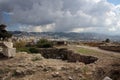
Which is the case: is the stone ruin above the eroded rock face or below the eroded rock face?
above

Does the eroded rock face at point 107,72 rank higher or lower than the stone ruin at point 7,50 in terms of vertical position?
lower

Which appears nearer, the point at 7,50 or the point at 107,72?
the point at 107,72

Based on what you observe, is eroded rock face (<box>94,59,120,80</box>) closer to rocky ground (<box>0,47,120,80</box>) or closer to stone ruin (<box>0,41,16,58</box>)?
rocky ground (<box>0,47,120,80</box>)

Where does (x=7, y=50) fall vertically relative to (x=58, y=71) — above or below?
above

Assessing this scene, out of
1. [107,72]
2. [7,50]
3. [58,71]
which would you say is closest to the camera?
[107,72]

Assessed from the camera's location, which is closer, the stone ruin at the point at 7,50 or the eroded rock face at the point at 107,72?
the eroded rock face at the point at 107,72

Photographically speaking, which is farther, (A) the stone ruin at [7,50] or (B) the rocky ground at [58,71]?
(A) the stone ruin at [7,50]

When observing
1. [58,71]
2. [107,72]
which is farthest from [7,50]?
[107,72]

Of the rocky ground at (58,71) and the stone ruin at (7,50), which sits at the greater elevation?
the stone ruin at (7,50)

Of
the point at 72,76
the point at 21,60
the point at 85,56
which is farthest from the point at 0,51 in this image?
the point at 72,76

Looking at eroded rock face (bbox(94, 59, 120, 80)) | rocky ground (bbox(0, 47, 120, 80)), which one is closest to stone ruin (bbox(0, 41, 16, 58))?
rocky ground (bbox(0, 47, 120, 80))

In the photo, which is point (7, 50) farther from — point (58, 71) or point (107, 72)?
point (107, 72)

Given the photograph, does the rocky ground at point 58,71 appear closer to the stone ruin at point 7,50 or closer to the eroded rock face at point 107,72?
the eroded rock face at point 107,72

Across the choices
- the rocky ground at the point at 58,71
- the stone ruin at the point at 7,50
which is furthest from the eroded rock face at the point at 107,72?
the stone ruin at the point at 7,50
